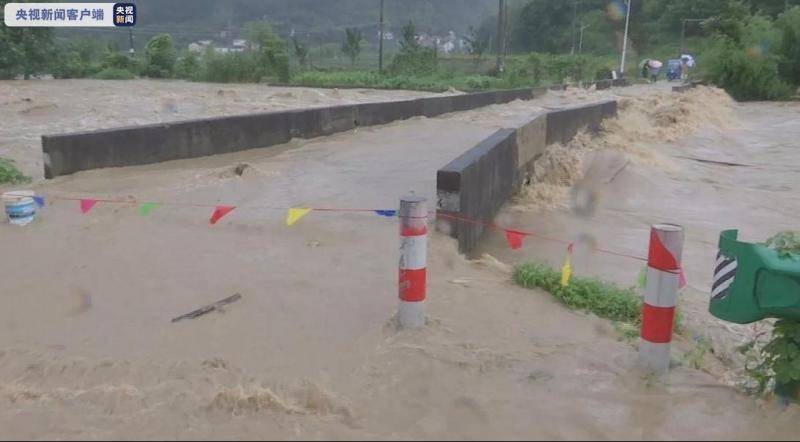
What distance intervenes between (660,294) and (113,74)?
41.4m

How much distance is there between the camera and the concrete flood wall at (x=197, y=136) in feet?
31.8

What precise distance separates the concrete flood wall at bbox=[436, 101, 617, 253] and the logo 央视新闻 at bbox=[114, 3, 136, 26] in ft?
48.7

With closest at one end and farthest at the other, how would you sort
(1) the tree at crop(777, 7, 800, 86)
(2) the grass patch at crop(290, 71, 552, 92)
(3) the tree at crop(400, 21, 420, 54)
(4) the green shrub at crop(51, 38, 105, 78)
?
(1) the tree at crop(777, 7, 800, 86)
(2) the grass patch at crop(290, 71, 552, 92)
(4) the green shrub at crop(51, 38, 105, 78)
(3) the tree at crop(400, 21, 420, 54)

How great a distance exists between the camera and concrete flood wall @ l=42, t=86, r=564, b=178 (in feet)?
31.8

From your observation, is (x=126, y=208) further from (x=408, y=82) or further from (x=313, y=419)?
(x=408, y=82)

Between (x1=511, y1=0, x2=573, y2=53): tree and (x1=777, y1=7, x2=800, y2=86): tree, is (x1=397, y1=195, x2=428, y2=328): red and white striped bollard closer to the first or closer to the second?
(x1=777, y1=7, x2=800, y2=86): tree

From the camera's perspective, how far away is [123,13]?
913 inches

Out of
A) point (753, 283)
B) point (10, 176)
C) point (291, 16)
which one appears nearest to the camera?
point (753, 283)

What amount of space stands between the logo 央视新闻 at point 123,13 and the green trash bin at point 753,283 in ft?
71.3

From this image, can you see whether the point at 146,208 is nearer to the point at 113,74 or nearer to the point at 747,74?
the point at 747,74

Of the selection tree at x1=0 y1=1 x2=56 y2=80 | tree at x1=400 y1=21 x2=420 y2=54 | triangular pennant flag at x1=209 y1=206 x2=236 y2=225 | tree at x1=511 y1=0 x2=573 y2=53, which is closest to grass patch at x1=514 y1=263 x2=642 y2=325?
triangular pennant flag at x1=209 y1=206 x2=236 y2=225

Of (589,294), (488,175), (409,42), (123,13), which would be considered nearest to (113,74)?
(409,42)

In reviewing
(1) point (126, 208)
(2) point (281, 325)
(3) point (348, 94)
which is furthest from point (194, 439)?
(3) point (348, 94)

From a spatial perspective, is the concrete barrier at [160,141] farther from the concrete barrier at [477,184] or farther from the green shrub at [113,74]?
the green shrub at [113,74]
